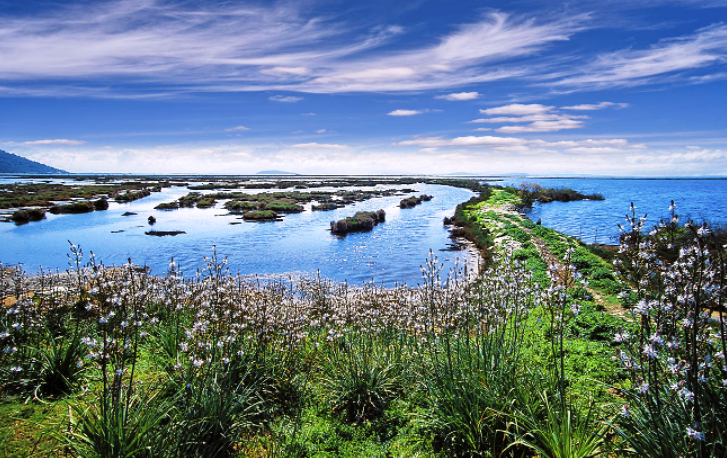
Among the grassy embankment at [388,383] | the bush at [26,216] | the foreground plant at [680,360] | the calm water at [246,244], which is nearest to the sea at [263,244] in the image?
the calm water at [246,244]

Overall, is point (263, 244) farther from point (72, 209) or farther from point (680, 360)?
point (72, 209)

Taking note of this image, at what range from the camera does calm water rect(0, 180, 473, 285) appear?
20.8 meters

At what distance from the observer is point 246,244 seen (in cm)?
2770

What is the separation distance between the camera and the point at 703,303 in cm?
365

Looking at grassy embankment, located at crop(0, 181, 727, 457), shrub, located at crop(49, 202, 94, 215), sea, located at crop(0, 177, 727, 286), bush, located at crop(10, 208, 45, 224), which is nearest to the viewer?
grassy embankment, located at crop(0, 181, 727, 457)

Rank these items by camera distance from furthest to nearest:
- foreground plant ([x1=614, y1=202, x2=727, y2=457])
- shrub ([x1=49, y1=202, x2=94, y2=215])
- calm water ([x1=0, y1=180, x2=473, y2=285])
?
1. shrub ([x1=49, y1=202, x2=94, y2=215])
2. calm water ([x1=0, y1=180, x2=473, y2=285])
3. foreground plant ([x1=614, y1=202, x2=727, y2=457])

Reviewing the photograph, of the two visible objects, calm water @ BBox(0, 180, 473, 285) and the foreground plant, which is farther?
calm water @ BBox(0, 180, 473, 285)

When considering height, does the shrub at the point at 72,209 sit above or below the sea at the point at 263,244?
above

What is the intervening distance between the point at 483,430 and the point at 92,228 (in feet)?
127

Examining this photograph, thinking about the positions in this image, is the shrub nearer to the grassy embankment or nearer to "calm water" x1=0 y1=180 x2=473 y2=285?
"calm water" x1=0 y1=180 x2=473 y2=285

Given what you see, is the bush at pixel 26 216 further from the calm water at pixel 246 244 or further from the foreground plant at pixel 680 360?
the foreground plant at pixel 680 360

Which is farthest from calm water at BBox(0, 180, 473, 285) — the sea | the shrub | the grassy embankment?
the grassy embankment

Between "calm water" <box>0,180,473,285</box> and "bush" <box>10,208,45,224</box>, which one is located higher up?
"bush" <box>10,208,45,224</box>

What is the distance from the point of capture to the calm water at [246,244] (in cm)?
2083
